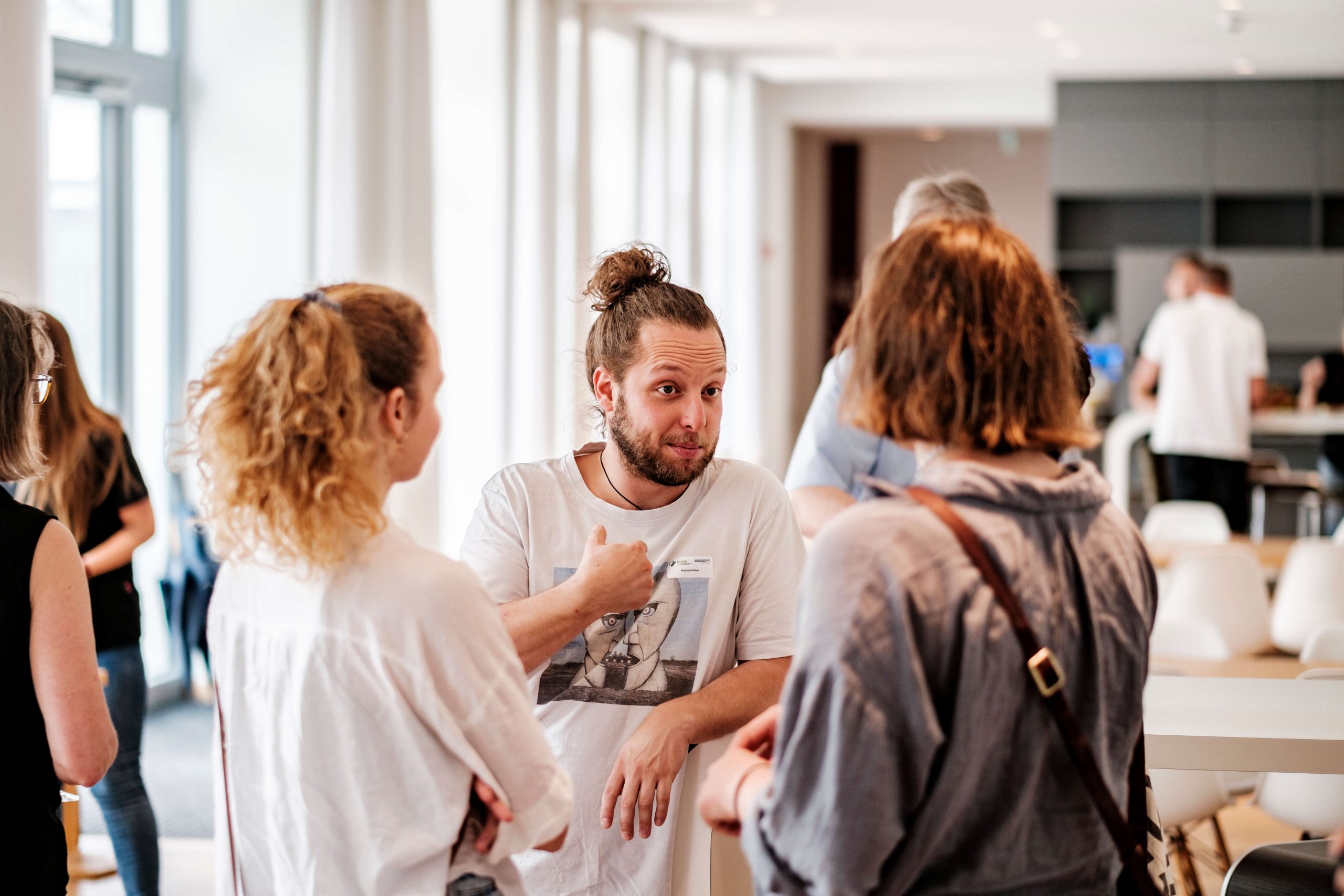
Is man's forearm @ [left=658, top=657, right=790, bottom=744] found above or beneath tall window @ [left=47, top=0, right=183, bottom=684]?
beneath

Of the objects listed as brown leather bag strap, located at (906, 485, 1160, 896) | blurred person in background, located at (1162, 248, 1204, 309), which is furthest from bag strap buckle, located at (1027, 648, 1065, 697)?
blurred person in background, located at (1162, 248, 1204, 309)

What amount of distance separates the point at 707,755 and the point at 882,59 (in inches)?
336

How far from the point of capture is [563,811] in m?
1.39

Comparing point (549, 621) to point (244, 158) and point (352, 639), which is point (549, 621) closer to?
point (352, 639)

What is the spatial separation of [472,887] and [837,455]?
5.13 ft

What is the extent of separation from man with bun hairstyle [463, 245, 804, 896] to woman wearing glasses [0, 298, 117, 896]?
53cm

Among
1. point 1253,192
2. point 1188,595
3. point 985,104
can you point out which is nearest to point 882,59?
point 985,104

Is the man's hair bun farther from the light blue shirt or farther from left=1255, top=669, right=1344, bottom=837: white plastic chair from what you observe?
left=1255, top=669, right=1344, bottom=837: white plastic chair

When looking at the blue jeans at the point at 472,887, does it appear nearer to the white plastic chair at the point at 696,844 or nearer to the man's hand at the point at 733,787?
the man's hand at the point at 733,787

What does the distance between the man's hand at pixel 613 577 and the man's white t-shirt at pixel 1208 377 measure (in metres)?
6.57

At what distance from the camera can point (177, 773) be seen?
4.75m

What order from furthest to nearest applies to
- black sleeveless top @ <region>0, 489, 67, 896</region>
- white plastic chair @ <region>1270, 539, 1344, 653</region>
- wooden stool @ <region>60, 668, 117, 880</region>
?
white plastic chair @ <region>1270, 539, 1344, 653</region>
wooden stool @ <region>60, 668, 117, 880</region>
black sleeveless top @ <region>0, 489, 67, 896</region>

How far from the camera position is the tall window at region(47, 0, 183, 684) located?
5152 mm

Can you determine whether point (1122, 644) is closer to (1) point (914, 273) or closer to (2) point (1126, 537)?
(2) point (1126, 537)
